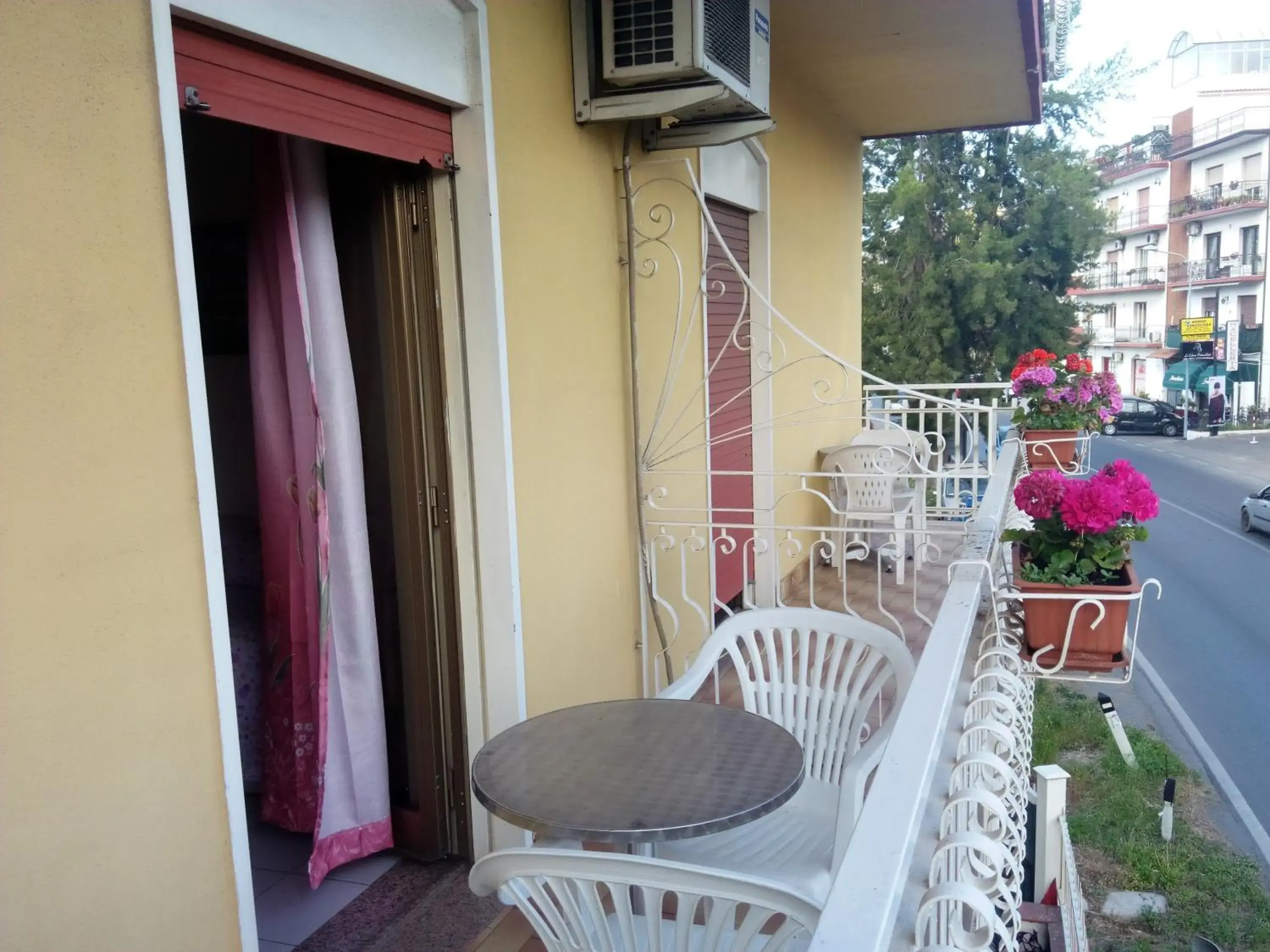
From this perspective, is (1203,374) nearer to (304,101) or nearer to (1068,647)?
(1068,647)

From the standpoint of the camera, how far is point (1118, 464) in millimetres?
2604

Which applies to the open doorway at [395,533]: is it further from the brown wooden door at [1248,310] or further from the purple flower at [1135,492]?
the brown wooden door at [1248,310]

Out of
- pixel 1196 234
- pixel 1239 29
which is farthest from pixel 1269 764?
pixel 1239 29

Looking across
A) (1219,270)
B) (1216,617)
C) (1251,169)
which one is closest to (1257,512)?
(1216,617)

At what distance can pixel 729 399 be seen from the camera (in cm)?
472

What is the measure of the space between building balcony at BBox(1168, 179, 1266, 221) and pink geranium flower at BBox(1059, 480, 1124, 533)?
34580 mm

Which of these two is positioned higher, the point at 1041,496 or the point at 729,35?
the point at 729,35

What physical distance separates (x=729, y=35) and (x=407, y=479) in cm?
166

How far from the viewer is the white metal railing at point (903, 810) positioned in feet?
2.94

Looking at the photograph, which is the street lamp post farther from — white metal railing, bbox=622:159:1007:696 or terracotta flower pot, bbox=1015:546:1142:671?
terracotta flower pot, bbox=1015:546:1142:671

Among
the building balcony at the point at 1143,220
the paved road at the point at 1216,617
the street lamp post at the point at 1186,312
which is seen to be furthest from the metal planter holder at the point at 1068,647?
the building balcony at the point at 1143,220

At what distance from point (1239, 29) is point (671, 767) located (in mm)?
53393

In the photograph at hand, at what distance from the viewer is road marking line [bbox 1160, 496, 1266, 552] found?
13984 millimetres

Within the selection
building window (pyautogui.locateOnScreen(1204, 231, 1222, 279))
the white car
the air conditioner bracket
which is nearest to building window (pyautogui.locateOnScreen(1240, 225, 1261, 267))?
building window (pyautogui.locateOnScreen(1204, 231, 1222, 279))
